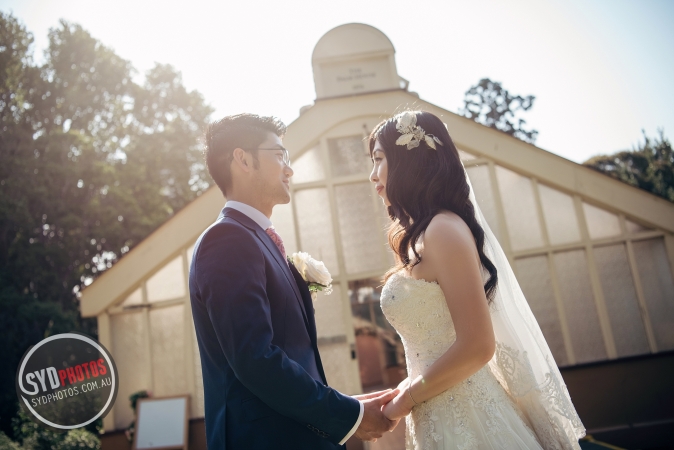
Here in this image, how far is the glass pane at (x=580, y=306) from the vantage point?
7.91 meters

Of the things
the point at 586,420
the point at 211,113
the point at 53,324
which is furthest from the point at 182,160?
the point at 586,420

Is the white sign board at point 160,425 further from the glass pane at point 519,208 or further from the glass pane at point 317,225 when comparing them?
the glass pane at point 519,208

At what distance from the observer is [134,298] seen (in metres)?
8.07

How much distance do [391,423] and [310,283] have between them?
2.78 ft

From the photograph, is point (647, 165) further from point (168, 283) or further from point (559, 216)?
point (168, 283)

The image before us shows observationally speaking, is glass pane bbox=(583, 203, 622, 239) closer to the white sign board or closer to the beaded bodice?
the beaded bodice

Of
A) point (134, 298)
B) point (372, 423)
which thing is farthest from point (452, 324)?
point (134, 298)

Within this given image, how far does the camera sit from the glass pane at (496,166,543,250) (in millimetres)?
8258

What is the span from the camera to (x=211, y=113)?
2670cm

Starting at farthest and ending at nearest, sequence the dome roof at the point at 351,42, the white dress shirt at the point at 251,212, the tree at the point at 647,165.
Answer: the tree at the point at 647,165 < the dome roof at the point at 351,42 < the white dress shirt at the point at 251,212

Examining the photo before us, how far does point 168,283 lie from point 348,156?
3610 millimetres

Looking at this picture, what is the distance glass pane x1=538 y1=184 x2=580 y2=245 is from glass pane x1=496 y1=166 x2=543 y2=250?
0.18 m

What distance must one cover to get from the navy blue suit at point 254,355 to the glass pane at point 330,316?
553 cm

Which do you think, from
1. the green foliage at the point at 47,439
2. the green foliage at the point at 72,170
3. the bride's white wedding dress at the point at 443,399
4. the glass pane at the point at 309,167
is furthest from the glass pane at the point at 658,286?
the green foliage at the point at 72,170
